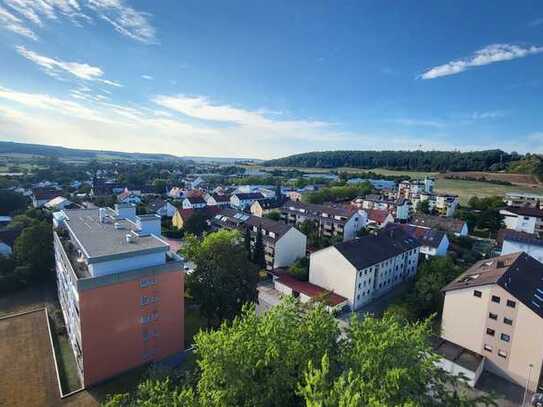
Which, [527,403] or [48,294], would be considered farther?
[48,294]

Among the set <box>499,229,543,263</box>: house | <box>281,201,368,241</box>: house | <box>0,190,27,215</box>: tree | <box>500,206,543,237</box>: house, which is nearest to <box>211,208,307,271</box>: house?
<box>281,201,368,241</box>: house

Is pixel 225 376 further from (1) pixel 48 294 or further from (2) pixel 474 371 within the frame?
(1) pixel 48 294

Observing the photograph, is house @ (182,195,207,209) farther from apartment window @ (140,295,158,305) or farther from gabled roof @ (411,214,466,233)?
apartment window @ (140,295,158,305)

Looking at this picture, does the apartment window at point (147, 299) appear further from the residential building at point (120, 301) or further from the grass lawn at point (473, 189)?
the grass lawn at point (473, 189)

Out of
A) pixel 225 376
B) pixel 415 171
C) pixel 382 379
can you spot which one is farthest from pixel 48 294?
pixel 415 171

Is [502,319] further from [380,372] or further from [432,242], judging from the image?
[432,242]

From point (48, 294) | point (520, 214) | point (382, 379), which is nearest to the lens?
point (382, 379)

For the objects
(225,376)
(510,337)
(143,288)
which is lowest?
(510,337)
